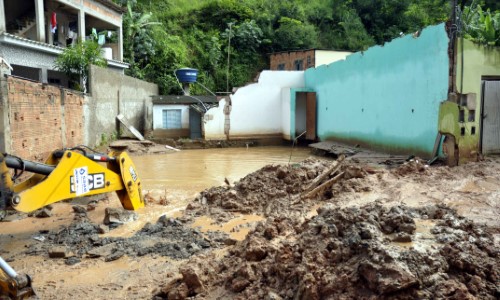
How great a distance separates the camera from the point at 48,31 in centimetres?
2180

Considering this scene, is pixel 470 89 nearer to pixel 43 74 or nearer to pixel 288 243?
pixel 288 243

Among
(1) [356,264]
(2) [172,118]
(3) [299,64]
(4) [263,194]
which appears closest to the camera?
(1) [356,264]

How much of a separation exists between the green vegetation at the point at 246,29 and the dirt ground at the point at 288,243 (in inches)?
846

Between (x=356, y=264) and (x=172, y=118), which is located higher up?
(x=172, y=118)

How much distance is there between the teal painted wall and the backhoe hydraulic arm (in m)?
8.39

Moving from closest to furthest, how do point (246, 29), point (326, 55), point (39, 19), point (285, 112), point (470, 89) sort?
point (470, 89) → point (39, 19) → point (285, 112) → point (326, 55) → point (246, 29)

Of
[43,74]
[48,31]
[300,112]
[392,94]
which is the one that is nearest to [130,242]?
[392,94]

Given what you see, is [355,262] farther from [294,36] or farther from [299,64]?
[294,36]

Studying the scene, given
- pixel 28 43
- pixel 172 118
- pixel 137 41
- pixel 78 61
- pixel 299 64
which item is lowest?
pixel 172 118

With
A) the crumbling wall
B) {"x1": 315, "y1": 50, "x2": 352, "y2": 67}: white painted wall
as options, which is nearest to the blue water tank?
{"x1": 315, "y1": 50, "x2": 352, "y2": 67}: white painted wall

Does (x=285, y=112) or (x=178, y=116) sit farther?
(x=178, y=116)

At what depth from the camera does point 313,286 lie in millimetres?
3588

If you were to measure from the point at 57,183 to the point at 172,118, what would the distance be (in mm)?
18281

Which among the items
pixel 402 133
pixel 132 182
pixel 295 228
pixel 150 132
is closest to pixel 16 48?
pixel 150 132
